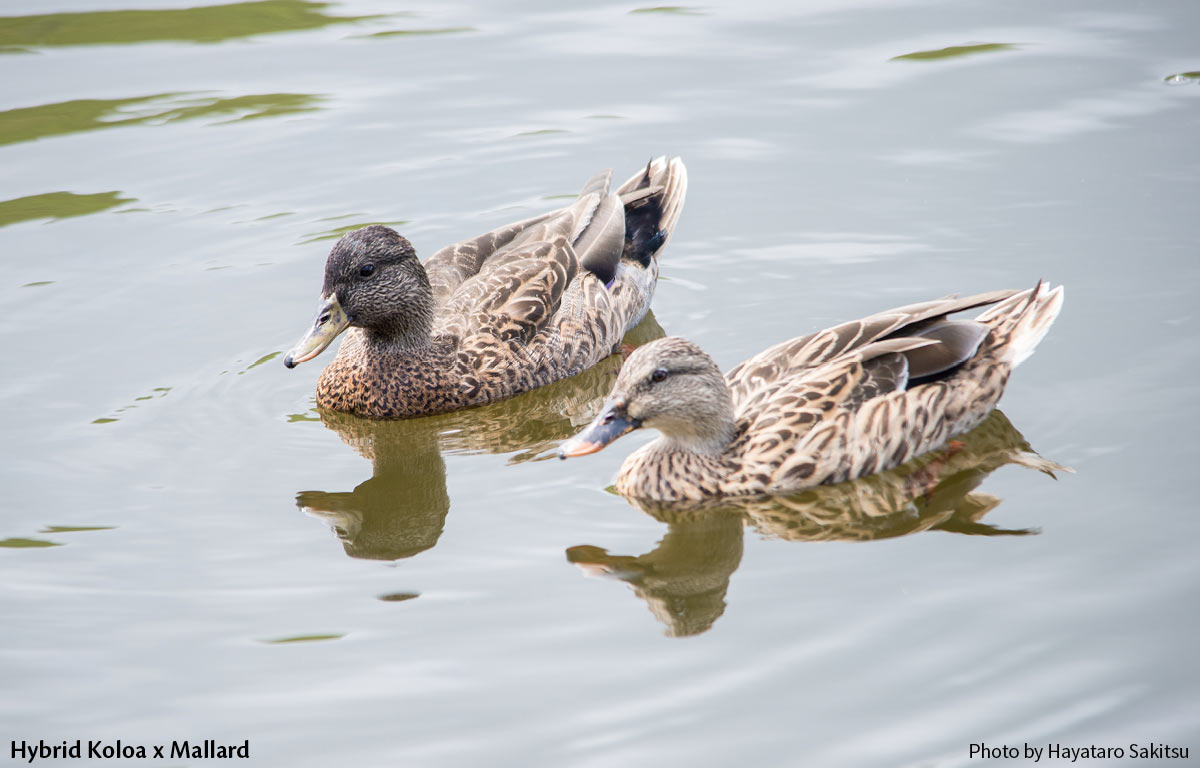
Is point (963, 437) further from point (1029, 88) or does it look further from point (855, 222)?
point (1029, 88)

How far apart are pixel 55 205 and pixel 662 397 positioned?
6.72 m

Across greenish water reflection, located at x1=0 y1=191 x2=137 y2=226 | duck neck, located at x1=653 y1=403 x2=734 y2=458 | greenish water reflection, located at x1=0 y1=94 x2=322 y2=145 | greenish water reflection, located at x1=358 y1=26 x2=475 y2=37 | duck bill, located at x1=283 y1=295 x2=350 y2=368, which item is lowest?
duck neck, located at x1=653 y1=403 x2=734 y2=458

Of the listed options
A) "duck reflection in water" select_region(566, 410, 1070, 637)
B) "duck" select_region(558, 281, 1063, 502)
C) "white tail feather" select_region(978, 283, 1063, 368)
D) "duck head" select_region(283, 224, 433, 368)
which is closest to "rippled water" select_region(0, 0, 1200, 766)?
"duck reflection in water" select_region(566, 410, 1070, 637)

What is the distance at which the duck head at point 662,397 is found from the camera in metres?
7.46

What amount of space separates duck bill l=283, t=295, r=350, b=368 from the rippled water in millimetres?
542

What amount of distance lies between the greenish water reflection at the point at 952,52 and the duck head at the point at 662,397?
6.96 meters

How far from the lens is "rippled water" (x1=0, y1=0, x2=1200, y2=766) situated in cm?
603

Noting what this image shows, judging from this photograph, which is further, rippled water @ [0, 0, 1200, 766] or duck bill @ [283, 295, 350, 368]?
duck bill @ [283, 295, 350, 368]

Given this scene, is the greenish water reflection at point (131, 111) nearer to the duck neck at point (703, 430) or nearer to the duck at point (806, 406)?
the duck at point (806, 406)

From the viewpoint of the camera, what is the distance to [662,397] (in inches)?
295

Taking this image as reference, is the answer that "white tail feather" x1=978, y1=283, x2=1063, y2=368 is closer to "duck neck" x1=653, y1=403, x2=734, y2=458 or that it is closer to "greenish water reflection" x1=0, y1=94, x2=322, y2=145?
"duck neck" x1=653, y1=403, x2=734, y2=458

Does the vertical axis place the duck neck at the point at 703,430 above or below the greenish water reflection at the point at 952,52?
below

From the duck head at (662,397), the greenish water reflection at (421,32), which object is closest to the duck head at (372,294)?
the duck head at (662,397)

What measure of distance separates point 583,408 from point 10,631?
13.0 feet
